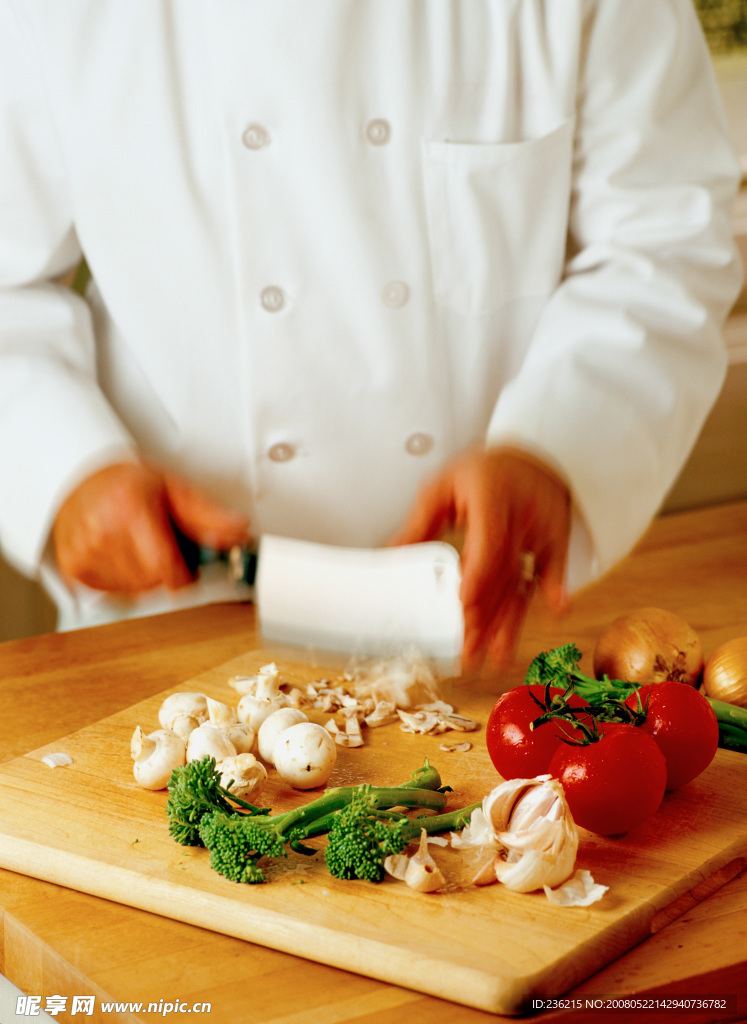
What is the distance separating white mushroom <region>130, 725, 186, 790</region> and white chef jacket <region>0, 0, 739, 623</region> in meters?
0.30

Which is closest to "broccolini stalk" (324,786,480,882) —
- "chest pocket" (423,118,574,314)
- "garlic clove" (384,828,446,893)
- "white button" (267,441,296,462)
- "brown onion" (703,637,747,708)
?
"garlic clove" (384,828,446,893)

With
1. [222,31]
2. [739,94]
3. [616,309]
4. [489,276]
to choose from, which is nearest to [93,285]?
[222,31]

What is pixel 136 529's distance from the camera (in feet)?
3.15

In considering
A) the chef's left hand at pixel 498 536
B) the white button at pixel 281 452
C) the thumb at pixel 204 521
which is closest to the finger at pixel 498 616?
the chef's left hand at pixel 498 536

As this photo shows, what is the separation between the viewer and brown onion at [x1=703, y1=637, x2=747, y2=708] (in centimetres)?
98

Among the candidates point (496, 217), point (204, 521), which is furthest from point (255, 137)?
point (204, 521)

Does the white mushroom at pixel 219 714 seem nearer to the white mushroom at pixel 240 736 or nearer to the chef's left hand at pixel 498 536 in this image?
the white mushroom at pixel 240 736

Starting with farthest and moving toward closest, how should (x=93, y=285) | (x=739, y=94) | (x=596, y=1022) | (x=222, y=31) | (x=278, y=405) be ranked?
(x=739, y=94) → (x=93, y=285) → (x=278, y=405) → (x=222, y=31) → (x=596, y=1022)

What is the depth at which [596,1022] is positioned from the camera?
2.10ft

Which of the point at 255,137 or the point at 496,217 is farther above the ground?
the point at 255,137

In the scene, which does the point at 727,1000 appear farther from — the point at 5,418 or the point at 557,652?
the point at 5,418

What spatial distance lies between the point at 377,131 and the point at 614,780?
0.73 metres

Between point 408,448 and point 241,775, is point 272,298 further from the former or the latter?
point 241,775

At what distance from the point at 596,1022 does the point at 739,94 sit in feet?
6.01
